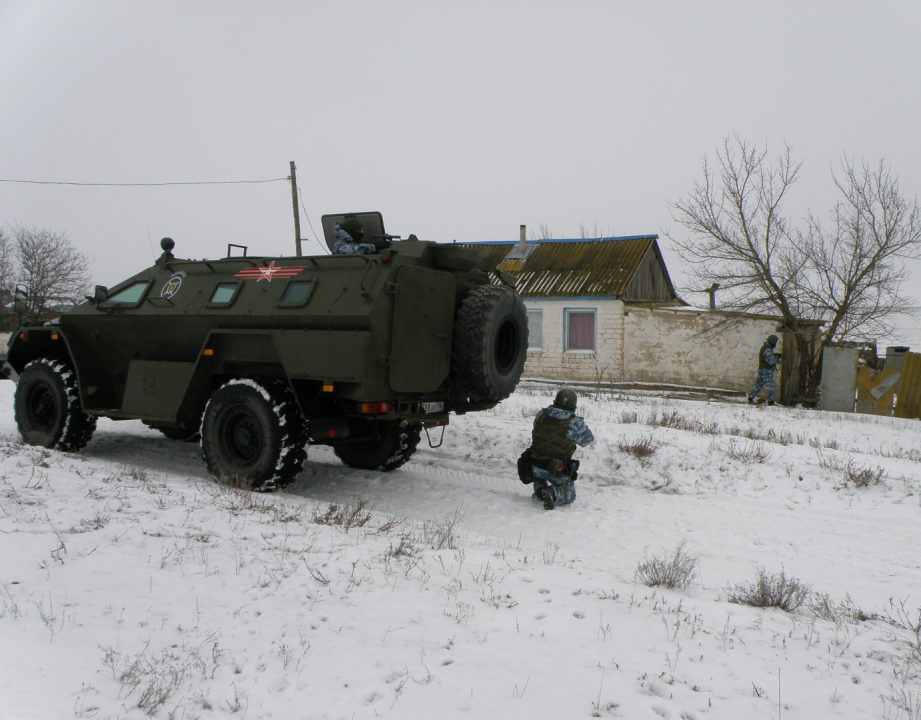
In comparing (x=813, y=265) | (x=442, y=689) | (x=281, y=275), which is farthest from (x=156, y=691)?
(x=813, y=265)

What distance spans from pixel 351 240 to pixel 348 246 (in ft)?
0.57

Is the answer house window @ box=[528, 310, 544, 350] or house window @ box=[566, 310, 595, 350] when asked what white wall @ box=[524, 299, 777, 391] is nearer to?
house window @ box=[528, 310, 544, 350]

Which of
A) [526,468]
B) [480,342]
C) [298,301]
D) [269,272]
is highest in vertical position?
[269,272]

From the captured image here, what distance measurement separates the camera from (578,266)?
2388cm

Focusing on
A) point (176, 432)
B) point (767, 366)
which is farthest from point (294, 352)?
point (767, 366)

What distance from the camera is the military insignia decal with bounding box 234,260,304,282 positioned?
23.8 feet

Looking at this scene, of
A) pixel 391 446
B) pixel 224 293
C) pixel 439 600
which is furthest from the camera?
pixel 391 446

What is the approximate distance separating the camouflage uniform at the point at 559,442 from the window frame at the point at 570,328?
15097mm

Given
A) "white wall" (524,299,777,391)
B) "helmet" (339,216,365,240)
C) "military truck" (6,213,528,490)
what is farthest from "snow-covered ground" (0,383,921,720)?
"white wall" (524,299,777,391)

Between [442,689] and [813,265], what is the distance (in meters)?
20.0

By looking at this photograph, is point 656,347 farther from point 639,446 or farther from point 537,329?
point 639,446

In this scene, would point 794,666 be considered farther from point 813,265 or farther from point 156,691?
point 813,265

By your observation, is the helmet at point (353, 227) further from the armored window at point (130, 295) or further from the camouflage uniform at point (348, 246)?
the armored window at point (130, 295)

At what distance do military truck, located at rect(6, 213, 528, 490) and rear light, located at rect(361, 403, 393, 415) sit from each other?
0.01 meters
